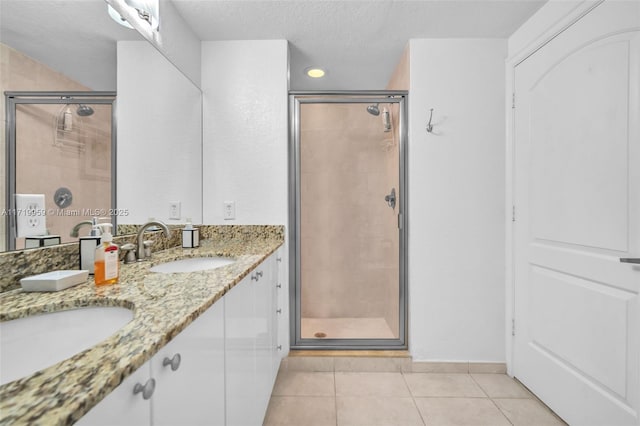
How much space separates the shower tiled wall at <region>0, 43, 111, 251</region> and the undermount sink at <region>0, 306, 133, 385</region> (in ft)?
1.08

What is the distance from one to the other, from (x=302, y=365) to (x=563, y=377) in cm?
146

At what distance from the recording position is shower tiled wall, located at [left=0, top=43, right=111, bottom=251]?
33.2 inches

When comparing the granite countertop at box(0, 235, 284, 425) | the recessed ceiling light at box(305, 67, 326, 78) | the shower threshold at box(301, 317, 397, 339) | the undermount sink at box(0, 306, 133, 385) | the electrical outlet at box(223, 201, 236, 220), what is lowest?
the shower threshold at box(301, 317, 397, 339)

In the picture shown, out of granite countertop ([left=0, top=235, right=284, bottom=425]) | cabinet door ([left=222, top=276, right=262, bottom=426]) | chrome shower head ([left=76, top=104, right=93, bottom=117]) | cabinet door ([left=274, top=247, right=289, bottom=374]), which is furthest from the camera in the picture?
cabinet door ([left=274, top=247, right=289, bottom=374])

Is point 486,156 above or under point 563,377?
above

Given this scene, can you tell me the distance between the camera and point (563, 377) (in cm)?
153

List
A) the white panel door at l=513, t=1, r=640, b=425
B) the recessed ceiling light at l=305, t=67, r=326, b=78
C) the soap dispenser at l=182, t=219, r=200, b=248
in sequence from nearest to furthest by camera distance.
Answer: the white panel door at l=513, t=1, r=640, b=425
the soap dispenser at l=182, t=219, r=200, b=248
the recessed ceiling light at l=305, t=67, r=326, b=78

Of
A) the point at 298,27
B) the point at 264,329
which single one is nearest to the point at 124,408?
the point at 264,329

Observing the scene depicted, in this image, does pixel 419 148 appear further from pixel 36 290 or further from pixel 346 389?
pixel 36 290

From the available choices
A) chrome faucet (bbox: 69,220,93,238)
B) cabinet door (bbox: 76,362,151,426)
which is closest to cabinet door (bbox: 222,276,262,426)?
cabinet door (bbox: 76,362,151,426)

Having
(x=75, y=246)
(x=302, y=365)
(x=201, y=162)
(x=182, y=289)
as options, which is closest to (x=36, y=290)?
(x=75, y=246)

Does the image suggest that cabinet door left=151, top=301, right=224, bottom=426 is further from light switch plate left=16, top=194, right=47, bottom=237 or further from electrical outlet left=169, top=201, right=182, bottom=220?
electrical outlet left=169, top=201, right=182, bottom=220

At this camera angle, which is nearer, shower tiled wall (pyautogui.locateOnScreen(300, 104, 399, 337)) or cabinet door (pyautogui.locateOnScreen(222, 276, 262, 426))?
cabinet door (pyautogui.locateOnScreen(222, 276, 262, 426))

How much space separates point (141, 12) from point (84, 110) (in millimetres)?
675
